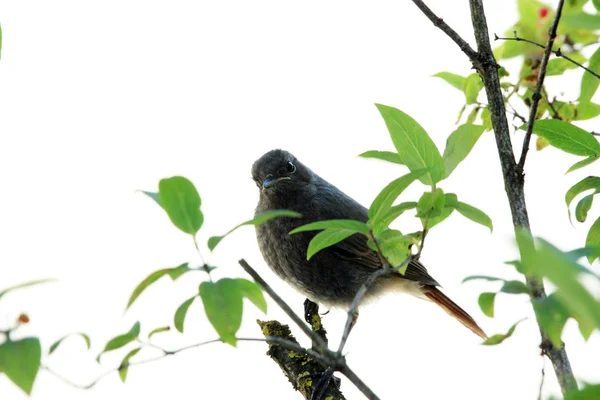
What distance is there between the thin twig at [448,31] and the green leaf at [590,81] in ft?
1.12

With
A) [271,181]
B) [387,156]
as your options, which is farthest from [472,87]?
[271,181]

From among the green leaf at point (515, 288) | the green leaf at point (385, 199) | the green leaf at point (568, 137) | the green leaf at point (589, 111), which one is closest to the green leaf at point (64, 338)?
the green leaf at point (385, 199)

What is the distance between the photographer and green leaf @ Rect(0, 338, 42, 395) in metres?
1.32

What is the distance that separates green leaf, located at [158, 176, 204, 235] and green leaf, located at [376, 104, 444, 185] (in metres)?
0.62

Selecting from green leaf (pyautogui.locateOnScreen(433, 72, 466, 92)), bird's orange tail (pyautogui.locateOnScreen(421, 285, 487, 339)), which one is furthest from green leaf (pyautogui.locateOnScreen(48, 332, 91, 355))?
bird's orange tail (pyautogui.locateOnScreen(421, 285, 487, 339))

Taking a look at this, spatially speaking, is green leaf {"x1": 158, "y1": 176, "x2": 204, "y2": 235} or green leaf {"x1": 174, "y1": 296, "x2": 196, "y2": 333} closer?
green leaf {"x1": 158, "y1": 176, "x2": 204, "y2": 235}

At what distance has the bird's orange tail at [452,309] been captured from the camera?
17.2 feet

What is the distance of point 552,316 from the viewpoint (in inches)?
48.7

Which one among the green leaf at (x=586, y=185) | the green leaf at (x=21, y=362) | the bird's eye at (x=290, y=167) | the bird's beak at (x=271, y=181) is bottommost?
the green leaf at (x=21, y=362)

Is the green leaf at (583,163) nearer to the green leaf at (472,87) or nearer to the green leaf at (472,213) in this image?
the green leaf at (472,213)

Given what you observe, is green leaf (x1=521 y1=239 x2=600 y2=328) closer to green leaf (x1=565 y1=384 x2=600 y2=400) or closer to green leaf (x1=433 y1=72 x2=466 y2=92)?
green leaf (x1=565 y1=384 x2=600 y2=400)

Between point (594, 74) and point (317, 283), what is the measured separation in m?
2.91

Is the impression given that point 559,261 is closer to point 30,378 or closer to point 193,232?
point 193,232

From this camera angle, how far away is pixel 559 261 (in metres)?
0.79
